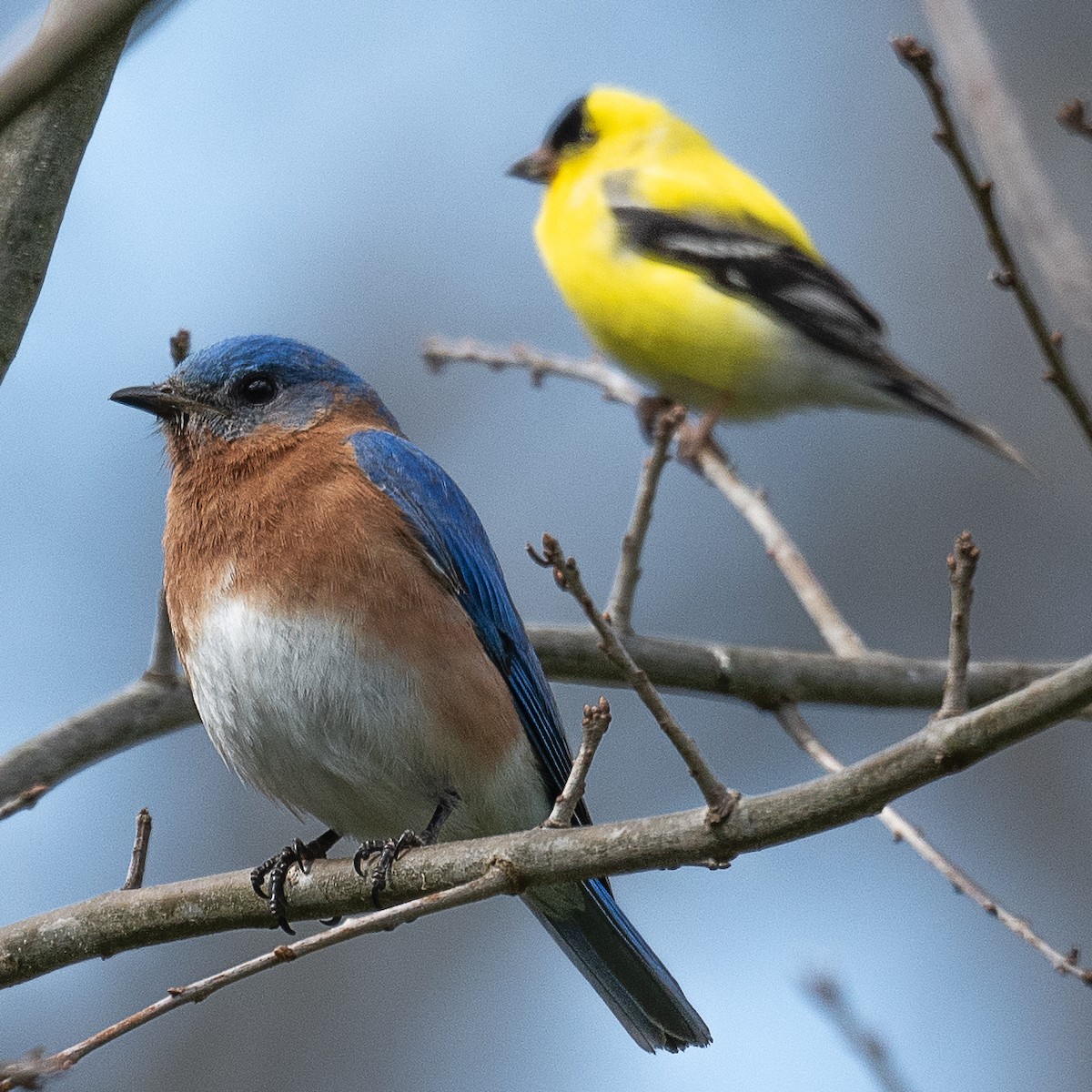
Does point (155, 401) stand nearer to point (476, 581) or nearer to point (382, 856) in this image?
point (476, 581)

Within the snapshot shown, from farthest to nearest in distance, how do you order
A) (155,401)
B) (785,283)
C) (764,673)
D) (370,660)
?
(785,283)
(764,673)
(155,401)
(370,660)

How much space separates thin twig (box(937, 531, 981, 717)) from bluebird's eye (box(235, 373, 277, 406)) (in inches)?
122

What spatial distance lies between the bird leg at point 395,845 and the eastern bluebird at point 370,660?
0.01 meters

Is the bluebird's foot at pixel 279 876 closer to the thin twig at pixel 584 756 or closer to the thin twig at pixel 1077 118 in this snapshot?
the thin twig at pixel 584 756

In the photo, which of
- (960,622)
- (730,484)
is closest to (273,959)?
(960,622)

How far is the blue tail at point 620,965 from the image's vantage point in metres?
4.81

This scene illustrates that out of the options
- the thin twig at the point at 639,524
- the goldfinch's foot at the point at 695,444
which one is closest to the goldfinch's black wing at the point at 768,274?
the goldfinch's foot at the point at 695,444

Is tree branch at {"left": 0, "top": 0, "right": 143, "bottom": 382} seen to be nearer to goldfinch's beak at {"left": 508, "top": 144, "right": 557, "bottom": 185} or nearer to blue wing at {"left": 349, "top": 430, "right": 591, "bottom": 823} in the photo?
blue wing at {"left": 349, "top": 430, "right": 591, "bottom": 823}

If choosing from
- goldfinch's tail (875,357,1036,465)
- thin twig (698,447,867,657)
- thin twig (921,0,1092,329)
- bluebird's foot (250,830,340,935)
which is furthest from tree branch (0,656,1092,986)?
goldfinch's tail (875,357,1036,465)

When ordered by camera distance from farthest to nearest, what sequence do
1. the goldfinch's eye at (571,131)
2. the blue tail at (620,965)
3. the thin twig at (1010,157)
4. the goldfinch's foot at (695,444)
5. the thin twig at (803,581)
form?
the goldfinch's eye at (571,131)
the goldfinch's foot at (695,444)
the thin twig at (803,581)
the blue tail at (620,965)
the thin twig at (1010,157)

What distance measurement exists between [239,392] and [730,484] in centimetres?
248

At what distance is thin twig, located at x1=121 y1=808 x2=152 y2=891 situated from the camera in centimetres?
411

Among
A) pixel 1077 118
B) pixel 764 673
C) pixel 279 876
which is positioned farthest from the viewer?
pixel 764 673

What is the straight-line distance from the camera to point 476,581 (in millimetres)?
5254
